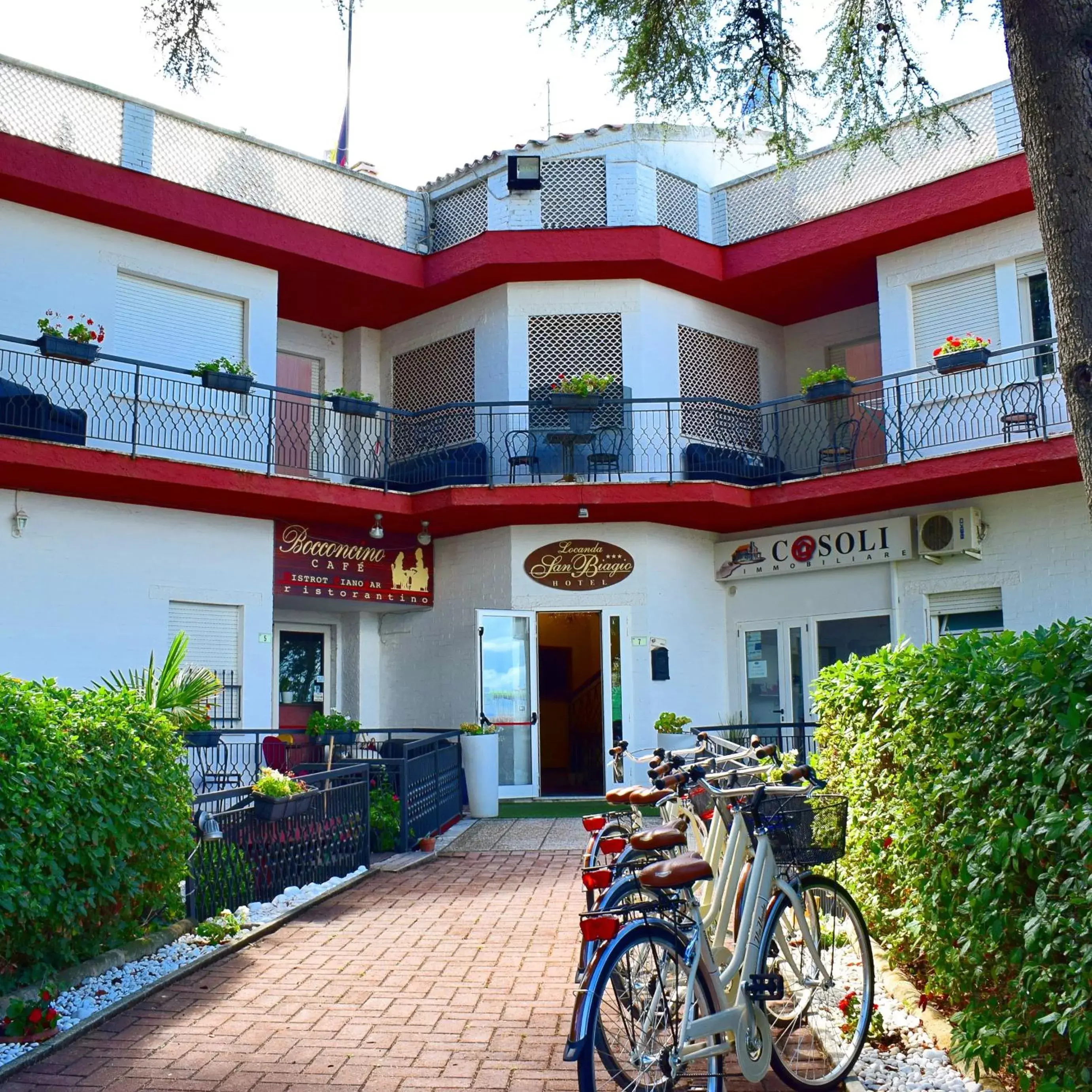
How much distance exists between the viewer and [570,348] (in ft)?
50.0

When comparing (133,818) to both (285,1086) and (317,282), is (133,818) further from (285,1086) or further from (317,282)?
(317,282)

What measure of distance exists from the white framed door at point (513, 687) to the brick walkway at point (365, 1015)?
6.71 m

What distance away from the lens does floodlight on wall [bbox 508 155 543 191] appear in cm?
1511

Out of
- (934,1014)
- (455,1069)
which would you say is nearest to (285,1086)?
(455,1069)

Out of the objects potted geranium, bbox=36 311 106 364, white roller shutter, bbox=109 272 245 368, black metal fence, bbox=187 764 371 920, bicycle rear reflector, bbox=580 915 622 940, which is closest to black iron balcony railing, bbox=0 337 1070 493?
potted geranium, bbox=36 311 106 364

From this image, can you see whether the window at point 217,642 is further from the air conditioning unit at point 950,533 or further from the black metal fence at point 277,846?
the air conditioning unit at point 950,533

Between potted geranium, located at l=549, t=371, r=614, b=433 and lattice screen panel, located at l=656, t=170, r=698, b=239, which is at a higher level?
lattice screen panel, located at l=656, t=170, r=698, b=239

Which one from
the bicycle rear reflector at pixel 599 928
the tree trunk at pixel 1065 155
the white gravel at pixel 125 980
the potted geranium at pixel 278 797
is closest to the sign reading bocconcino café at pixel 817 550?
the potted geranium at pixel 278 797

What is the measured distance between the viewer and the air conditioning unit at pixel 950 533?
13.3m

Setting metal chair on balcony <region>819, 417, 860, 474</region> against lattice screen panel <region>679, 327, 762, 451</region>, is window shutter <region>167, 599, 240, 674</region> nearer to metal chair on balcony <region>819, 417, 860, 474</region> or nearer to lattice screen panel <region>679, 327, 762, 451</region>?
lattice screen panel <region>679, 327, 762, 451</region>

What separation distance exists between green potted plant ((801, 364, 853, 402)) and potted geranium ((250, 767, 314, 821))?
8.37 metres

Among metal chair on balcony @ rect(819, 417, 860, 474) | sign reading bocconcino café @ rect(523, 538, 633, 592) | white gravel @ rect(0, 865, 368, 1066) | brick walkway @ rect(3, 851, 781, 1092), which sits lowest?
brick walkway @ rect(3, 851, 781, 1092)

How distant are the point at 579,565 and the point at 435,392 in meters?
3.30

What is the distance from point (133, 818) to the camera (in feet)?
19.2
